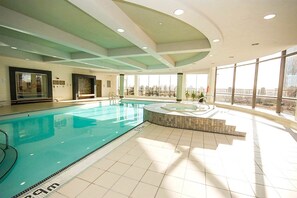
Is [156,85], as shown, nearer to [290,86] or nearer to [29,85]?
[29,85]

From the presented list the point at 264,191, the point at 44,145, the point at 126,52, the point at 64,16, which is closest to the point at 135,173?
the point at 264,191

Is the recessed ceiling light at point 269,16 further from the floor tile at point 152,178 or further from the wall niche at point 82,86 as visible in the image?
the wall niche at point 82,86

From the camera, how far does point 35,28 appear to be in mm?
3447

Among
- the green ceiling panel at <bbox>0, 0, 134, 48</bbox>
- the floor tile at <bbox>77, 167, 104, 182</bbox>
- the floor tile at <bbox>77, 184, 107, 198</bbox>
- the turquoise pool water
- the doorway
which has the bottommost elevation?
the turquoise pool water

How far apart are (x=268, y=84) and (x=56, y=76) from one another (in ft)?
41.0

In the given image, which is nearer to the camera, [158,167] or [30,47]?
[158,167]

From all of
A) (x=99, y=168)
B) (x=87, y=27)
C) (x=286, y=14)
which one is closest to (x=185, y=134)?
(x=99, y=168)

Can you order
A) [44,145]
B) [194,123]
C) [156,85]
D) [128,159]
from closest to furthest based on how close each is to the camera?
[128,159] → [44,145] → [194,123] → [156,85]

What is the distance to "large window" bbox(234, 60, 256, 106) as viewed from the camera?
298 inches

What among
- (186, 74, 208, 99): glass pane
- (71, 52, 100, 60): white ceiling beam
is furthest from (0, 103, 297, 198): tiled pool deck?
(186, 74, 208, 99): glass pane

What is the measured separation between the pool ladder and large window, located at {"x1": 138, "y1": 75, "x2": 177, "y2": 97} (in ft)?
38.7

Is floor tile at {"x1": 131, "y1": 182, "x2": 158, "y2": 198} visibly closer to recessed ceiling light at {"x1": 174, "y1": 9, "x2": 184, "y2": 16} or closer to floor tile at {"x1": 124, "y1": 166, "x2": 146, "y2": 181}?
floor tile at {"x1": 124, "y1": 166, "x2": 146, "y2": 181}

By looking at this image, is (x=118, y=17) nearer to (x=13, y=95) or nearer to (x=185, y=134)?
(x=185, y=134)

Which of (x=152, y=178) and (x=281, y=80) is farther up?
(x=281, y=80)
